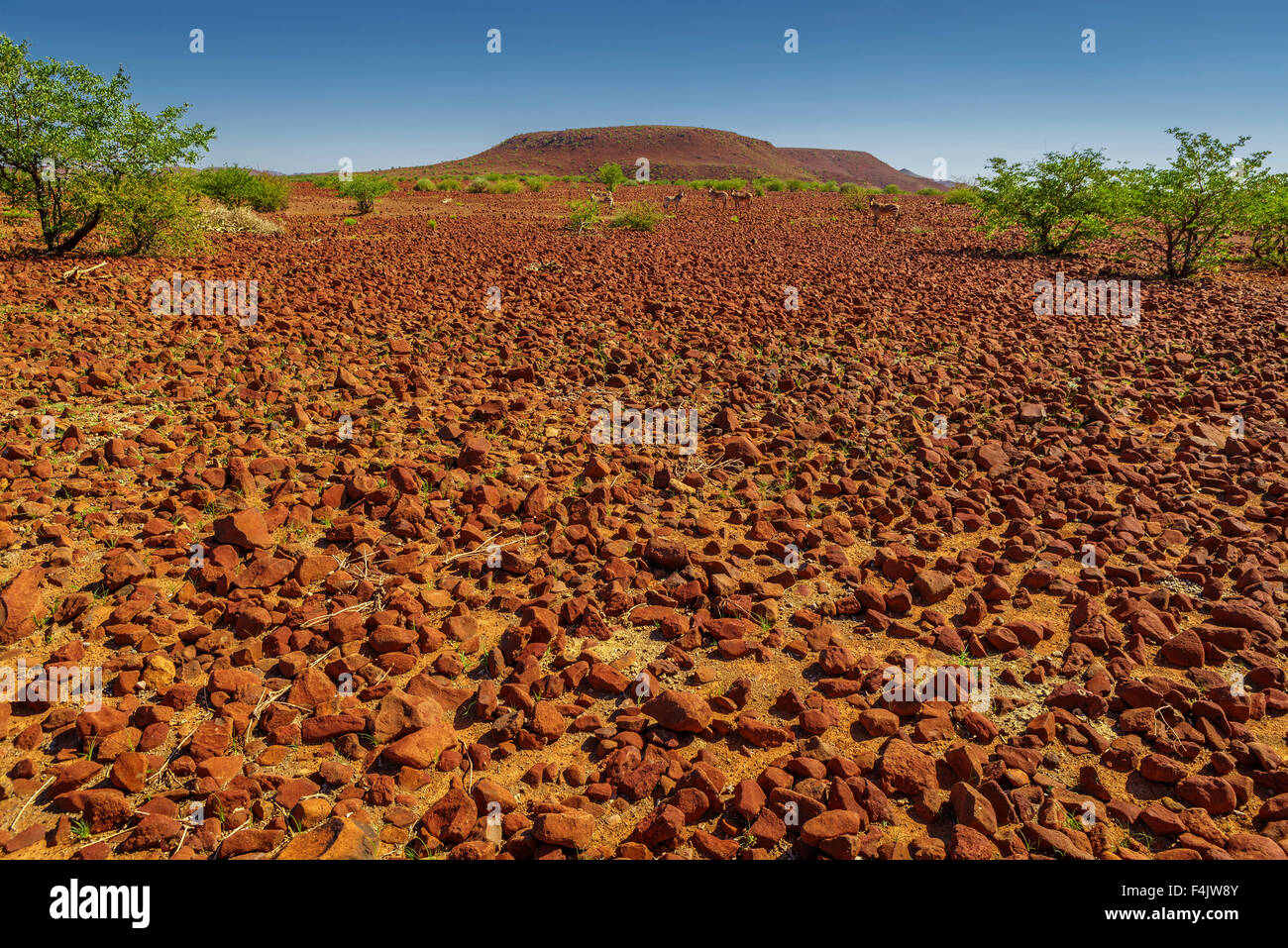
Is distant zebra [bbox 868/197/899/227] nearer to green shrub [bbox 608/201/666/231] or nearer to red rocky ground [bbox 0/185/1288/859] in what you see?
green shrub [bbox 608/201/666/231]

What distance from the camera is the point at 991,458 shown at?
18.0 ft

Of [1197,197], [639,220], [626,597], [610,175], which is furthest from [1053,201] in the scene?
[610,175]

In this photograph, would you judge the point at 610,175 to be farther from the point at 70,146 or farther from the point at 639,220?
the point at 70,146

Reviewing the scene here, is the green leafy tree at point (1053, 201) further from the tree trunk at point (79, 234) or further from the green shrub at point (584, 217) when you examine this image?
the tree trunk at point (79, 234)

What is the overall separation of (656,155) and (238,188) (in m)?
102

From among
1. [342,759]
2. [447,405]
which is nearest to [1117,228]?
[447,405]

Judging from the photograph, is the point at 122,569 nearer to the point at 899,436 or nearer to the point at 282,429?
the point at 282,429

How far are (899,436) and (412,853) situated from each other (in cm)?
493

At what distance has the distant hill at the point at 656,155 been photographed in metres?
102

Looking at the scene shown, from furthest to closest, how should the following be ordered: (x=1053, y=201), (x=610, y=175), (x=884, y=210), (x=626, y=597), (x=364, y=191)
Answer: (x=610, y=175)
(x=884, y=210)
(x=364, y=191)
(x=1053, y=201)
(x=626, y=597)

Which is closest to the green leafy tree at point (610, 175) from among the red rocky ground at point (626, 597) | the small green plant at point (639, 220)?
the small green plant at point (639, 220)

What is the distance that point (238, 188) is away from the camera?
2066 centimetres

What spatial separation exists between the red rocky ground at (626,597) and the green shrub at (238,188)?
14377 mm

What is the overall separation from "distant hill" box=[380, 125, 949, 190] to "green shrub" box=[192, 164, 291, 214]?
253ft
